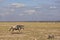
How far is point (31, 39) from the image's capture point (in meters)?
23.9

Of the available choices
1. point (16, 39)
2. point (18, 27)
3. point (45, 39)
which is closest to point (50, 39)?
point (45, 39)

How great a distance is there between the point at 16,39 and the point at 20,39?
18.6 inches

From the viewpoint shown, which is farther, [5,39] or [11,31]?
[11,31]

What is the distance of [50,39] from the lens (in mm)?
23938

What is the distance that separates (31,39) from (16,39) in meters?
1.77

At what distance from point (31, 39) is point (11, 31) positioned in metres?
10.6

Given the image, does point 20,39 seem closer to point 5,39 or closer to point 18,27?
point 5,39

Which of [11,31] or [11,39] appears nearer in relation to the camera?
[11,39]

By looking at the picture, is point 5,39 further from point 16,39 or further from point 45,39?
point 45,39

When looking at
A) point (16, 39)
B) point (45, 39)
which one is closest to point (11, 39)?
point (16, 39)

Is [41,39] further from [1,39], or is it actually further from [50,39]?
[1,39]

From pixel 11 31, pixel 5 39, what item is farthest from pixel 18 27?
pixel 5 39

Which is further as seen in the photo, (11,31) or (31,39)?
(11,31)

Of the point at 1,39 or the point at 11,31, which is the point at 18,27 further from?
the point at 1,39
